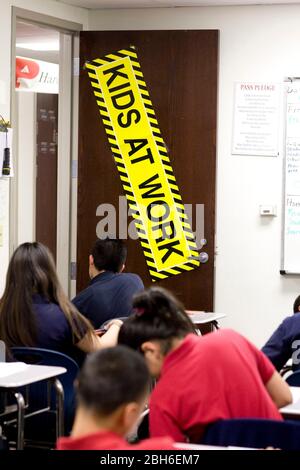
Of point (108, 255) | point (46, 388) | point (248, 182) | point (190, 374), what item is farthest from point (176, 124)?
point (190, 374)

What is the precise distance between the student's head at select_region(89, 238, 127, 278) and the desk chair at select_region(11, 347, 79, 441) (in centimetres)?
126

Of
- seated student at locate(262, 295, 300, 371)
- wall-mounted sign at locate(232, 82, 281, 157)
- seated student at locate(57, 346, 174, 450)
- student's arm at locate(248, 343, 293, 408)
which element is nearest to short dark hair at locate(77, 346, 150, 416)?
seated student at locate(57, 346, 174, 450)

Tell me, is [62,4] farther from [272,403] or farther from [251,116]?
[272,403]

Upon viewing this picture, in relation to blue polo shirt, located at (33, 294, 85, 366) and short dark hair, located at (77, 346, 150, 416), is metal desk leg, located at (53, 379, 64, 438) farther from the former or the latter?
short dark hair, located at (77, 346, 150, 416)

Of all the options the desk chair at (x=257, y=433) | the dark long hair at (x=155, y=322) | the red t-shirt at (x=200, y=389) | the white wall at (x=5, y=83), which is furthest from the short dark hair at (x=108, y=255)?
the desk chair at (x=257, y=433)

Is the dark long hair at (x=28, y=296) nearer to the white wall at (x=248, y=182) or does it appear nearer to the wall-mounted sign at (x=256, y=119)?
the white wall at (x=248, y=182)

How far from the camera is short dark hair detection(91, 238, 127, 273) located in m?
5.02

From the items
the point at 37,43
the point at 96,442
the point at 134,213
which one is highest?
the point at 37,43

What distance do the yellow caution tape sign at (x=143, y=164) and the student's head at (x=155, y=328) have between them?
13.0 feet

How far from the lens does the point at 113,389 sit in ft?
5.84

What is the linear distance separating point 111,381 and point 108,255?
3224 mm

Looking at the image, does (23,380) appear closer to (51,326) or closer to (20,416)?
(20,416)

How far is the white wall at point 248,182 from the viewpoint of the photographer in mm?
6543

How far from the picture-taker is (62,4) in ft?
21.5
